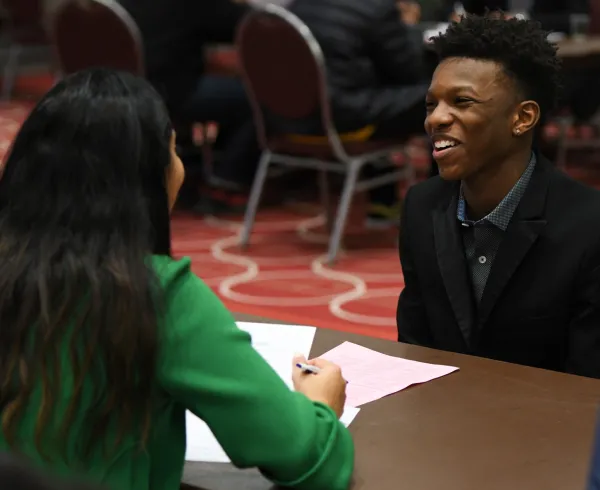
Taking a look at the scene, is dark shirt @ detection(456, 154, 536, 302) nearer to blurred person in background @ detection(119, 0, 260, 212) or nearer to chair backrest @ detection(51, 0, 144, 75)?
chair backrest @ detection(51, 0, 144, 75)

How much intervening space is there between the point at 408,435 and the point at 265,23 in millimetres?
2785

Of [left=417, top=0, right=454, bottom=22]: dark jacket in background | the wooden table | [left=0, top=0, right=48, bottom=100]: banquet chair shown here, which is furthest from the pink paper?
[left=0, top=0, right=48, bottom=100]: banquet chair

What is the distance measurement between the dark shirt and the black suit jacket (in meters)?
0.02

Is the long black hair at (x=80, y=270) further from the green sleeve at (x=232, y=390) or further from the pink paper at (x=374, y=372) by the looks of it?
the pink paper at (x=374, y=372)

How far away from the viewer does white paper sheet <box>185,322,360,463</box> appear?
3.52 feet

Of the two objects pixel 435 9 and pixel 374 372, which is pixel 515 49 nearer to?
pixel 374 372

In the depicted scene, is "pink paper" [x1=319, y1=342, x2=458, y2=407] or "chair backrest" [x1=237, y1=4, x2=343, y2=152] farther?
"chair backrest" [x1=237, y1=4, x2=343, y2=152]

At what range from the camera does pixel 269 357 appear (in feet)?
→ 4.26

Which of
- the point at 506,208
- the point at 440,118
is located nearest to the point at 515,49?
the point at 440,118

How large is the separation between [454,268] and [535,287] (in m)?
0.14

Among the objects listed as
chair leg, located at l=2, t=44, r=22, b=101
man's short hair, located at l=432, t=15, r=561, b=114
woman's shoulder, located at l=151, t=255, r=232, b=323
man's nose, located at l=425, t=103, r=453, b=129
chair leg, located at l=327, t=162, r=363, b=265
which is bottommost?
chair leg, located at l=2, t=44, r=22, b=101

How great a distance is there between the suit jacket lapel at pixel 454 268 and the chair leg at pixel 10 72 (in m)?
7.17

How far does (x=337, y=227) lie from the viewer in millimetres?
3781

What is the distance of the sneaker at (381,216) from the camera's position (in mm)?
4363
